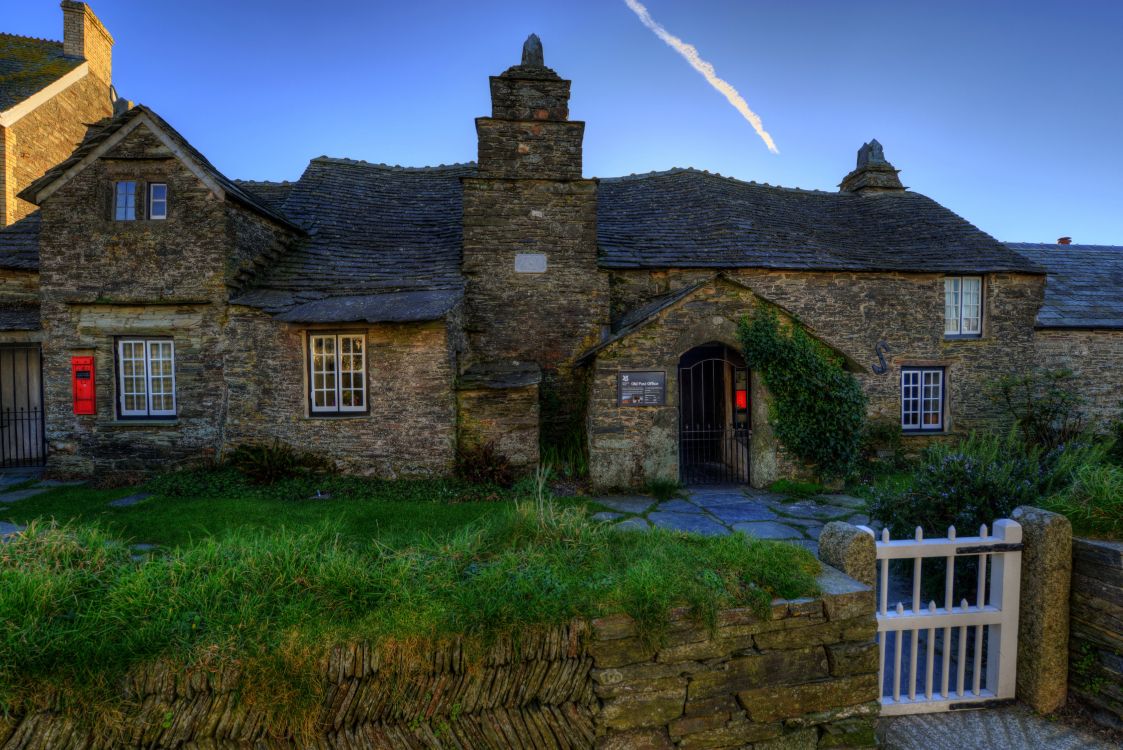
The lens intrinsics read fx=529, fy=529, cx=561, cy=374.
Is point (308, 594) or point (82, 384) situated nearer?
point (308, 594)

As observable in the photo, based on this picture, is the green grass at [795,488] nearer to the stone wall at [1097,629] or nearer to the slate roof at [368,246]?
the stone wall at [1097,629]

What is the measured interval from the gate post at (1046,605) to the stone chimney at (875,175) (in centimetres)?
1593

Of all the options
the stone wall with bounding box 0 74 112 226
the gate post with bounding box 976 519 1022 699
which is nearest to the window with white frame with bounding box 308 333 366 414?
the gate post with bounding box 976 519 1022 699

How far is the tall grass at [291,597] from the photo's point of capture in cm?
311

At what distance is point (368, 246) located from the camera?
1236 centimetres

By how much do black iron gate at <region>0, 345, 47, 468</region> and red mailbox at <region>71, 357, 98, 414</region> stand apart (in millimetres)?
3352

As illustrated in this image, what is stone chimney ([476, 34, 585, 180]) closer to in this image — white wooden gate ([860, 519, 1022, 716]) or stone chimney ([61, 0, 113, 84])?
white wooden gate ([860, 519, 1022, 716])

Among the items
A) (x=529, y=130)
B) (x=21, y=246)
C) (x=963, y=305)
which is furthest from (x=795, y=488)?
(x=21, y=246)

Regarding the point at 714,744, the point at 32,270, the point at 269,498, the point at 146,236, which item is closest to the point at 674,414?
the point at 714,744

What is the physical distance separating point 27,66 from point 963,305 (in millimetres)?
28296

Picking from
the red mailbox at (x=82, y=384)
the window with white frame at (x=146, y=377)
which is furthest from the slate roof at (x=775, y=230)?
the red mailbox at (x=82, y=384)

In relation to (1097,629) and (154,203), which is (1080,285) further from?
Result: (154,203)

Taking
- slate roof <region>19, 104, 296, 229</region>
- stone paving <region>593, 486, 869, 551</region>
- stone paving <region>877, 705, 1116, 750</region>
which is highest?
slate roof <region>19, 104, 296, 229</region>

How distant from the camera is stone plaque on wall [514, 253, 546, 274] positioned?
1146 cm
